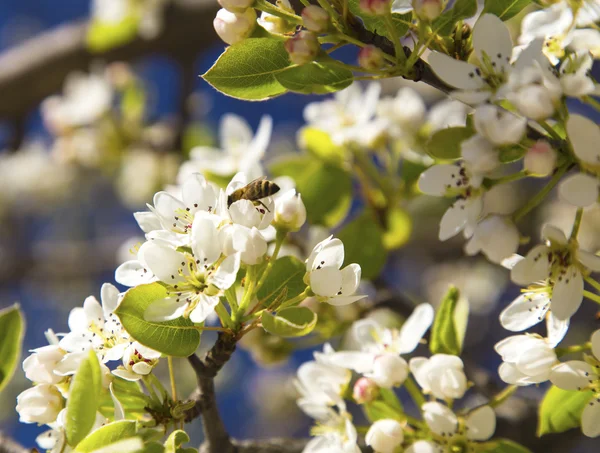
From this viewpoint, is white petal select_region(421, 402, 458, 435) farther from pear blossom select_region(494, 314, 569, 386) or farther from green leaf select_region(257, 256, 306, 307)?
green leaf select_region(257, 256, 306, 307)

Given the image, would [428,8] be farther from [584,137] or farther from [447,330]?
[447,330]

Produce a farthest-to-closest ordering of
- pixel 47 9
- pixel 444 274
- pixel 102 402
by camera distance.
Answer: pixel 47 9 < pixel 444 274 < pixel 102 402

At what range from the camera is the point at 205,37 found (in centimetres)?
246

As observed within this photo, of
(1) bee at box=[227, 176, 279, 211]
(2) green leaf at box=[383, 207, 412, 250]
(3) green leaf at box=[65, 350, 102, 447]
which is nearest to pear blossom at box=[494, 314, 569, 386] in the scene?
(1) bee at box=[227, 176, 279, 211]

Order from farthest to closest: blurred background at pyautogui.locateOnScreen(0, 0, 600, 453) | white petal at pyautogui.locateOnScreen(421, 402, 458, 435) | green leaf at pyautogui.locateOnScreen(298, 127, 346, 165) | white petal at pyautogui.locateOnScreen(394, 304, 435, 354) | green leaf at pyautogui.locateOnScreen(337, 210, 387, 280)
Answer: blurred background at pyautogui.locateOnScreen(0, 0, 600, 453), green leaf at pyautogui.locateOnScreen(298, 127, 346, 165), green leaf at pyautogui.locateOnScreen(337, 210, 387, 280), white petal at pyautogui.locateOnScreen(394, 304, 435, 354), white petal at pyautogui.locateOnScreen(421, 402, 458, 435)

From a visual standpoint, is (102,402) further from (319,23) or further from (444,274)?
(444,274)

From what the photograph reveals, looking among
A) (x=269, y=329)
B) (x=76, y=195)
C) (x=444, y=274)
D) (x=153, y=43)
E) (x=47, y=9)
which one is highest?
(x=269, y=329)

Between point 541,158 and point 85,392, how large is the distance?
0.52m

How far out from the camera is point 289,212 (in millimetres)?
878

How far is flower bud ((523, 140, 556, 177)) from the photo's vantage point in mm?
696

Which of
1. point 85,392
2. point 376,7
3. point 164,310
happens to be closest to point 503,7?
point 376,7

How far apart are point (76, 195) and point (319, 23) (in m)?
3.02

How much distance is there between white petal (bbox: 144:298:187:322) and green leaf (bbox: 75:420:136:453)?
0.12 metres

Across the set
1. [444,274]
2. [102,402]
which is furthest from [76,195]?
[102,402]
